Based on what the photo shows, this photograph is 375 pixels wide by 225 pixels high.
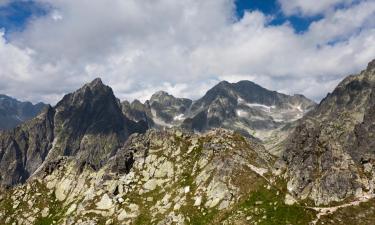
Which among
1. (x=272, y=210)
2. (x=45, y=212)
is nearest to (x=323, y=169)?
(x=272, y=210)

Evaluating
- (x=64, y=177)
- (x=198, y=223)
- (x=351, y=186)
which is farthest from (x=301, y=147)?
(x=64, y=177)

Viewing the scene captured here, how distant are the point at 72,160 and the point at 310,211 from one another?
4468 inches

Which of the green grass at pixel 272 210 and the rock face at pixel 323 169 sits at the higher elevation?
the rock face at pixel 323 169

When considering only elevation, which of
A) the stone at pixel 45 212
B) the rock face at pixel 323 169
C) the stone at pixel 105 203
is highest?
the rock face at pixel 323 169

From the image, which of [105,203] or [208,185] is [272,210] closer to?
[208,185]

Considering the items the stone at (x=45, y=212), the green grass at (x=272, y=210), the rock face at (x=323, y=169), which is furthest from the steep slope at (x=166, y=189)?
the rock face at (x=323, y=169)

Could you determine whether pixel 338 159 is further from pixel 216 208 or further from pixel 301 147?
pixel 216 208

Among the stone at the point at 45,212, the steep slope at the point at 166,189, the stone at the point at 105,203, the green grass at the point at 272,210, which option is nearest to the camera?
the green grass at the point at 272,210

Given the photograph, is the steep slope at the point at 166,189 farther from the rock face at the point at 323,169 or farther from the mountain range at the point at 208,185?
the rock face at the point at 323,169

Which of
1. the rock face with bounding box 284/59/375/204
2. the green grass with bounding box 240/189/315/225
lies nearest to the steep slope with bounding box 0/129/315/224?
the green grass with bounding box 240/189/315/225

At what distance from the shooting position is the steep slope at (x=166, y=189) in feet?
380

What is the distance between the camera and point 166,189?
136 metres

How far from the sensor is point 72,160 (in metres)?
180

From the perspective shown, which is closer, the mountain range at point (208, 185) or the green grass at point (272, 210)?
the green grass at point (272, 210)
